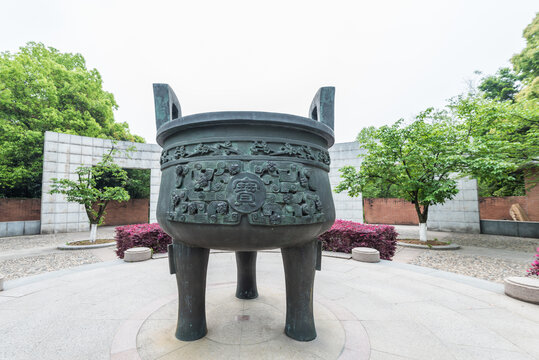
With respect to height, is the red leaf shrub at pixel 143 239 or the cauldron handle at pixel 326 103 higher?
the cauldron handle at pixel 326 103

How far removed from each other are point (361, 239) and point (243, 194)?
6190 millimetres

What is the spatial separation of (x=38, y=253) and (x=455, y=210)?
2070cm

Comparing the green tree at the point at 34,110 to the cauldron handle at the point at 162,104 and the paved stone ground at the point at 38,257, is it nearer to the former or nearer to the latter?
the paved stone ground at the point at 38,257

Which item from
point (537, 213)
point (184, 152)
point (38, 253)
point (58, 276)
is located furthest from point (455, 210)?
point (38, 253)

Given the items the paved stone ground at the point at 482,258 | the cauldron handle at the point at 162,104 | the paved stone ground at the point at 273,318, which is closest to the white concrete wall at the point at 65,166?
the paved stone ground at the point at 273,318

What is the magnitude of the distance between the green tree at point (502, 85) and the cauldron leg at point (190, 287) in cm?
2514

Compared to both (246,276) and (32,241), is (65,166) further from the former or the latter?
(246,276)

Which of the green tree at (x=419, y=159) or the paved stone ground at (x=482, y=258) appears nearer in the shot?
the paved stone ground at (x=482, y=258)

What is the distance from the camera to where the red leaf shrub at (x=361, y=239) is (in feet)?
23.2

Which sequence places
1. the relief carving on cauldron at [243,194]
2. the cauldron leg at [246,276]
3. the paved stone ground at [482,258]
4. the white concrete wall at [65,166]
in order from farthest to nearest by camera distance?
the white concrete wall at [65,166], the paved stone ground at [482,258], the cauldron leg at [246,276], the relief carving on cauldron at [243,194]

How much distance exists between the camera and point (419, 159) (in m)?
9.77

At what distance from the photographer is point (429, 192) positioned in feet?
31.4

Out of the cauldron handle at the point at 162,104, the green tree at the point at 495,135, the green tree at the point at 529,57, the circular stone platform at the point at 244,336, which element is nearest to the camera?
the circular stone platform at the point at 244,336

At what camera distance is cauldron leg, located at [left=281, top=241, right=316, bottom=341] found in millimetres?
2531
